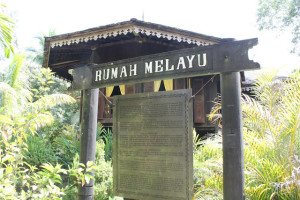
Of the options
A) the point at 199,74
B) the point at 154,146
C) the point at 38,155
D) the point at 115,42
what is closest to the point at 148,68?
the point at 199,74

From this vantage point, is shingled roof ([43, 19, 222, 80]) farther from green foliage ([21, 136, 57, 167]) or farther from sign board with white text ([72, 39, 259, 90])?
sign board with white text ([72, 39, 259, 90])

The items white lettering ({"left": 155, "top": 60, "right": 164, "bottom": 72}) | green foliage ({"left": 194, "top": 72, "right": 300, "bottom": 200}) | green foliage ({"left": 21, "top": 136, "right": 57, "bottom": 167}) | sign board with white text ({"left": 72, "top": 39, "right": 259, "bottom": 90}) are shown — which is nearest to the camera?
sign board with white text ({"left": 72, "top": 39, "right": 259, "bottom": 90})

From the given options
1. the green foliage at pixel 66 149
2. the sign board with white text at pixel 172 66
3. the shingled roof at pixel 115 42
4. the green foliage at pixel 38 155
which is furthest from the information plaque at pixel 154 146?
the green foliage at pixel 38 155

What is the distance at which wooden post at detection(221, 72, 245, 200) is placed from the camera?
2604 millimetres

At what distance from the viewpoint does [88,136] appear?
12.3 ft

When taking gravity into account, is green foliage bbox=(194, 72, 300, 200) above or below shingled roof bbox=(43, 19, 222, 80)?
below

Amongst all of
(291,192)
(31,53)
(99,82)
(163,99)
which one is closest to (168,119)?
(163,99)

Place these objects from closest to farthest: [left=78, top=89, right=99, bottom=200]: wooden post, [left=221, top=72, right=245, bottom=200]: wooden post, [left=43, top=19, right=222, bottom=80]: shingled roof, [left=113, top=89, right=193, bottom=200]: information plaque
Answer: [left=221, top=72, right=245, bottom=200]: wooden post < [left=113, top=89, right=193, bottom=200]: information plaque < [left=78, top=89, right=99, bottom=200]: wooden post < [left=43, top=19, right=222, bottom=80]: shingled roof

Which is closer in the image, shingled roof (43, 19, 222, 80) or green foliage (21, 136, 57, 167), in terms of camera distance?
green foliage (21, 136, 57, 167)

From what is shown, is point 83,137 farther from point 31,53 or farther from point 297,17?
point 31,53

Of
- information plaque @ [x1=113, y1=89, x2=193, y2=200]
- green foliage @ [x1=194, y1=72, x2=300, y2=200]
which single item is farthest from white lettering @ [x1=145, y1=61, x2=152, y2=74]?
green foliage @ [x1=194, y1=72, x2=300, y2=200]

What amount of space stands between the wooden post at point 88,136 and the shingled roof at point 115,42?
351cm

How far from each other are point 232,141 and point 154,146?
0.96 meters

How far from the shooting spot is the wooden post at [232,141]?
2.60m
